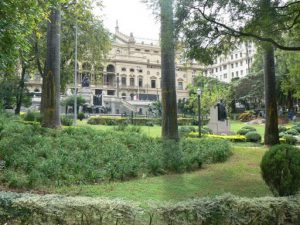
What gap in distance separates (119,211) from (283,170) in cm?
293

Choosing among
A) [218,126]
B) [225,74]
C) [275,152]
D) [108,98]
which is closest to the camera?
[275,152]

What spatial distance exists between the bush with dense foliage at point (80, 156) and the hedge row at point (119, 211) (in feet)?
7.89

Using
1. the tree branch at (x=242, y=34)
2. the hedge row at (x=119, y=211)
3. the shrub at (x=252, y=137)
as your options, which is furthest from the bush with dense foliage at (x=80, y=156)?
the shrub at (x=252, y=137)

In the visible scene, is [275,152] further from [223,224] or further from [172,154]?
[172,154]

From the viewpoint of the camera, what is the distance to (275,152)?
6375mm

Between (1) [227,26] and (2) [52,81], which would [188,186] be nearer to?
(1) [227,26]

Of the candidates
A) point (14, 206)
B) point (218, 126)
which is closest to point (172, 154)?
point (14, 206)

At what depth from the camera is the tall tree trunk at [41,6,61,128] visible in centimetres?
1333

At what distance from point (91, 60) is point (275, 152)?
71.1 ft

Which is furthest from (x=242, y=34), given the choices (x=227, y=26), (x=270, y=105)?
(x=270, y=105)

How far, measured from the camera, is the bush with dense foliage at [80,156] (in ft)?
25.5

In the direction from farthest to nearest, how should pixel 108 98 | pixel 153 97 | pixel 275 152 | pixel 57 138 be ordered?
1. pixel 153 97
2. pixel 108 98
3. pixel 57 138
4. pixel 275 152

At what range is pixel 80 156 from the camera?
908cm

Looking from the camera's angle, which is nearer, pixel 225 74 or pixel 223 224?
pixel 223 224
